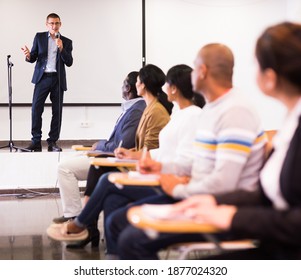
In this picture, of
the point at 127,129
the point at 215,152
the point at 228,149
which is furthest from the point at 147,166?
the point at 127,129

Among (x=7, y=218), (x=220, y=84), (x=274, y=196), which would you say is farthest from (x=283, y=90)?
(x=7, y=218)

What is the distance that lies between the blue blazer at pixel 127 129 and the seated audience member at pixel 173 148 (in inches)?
25.5

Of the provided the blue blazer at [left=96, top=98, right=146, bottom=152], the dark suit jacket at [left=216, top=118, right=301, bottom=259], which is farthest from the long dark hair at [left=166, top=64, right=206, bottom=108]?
the dark suit jacket at [left=216, top=118, right=301, bottom=259]

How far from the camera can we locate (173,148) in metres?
2.48

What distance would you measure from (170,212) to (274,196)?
283mm

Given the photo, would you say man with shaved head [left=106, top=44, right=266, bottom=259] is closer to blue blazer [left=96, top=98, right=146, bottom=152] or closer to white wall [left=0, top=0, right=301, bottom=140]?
blue blazer [left=96, top=98, right=146, bottom=152]

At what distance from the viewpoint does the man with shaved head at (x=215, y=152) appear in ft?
5.20

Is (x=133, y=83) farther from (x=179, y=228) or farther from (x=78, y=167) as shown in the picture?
(x=179, y=228)

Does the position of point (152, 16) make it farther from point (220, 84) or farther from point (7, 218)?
point (220, 84)

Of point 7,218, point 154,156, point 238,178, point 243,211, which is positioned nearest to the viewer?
point 243,211

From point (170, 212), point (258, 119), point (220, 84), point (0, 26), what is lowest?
point (170, 212)

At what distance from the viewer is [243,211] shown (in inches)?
48.9

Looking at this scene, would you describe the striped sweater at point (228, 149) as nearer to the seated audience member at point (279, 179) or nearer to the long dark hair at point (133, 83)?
the seated audience member at point (279, 179)

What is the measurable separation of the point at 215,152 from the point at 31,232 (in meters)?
2.14
